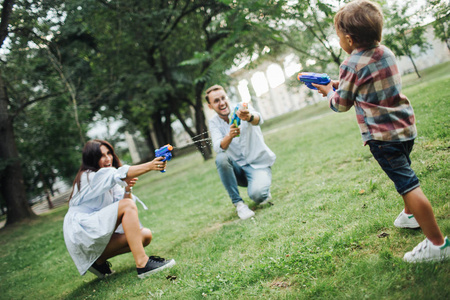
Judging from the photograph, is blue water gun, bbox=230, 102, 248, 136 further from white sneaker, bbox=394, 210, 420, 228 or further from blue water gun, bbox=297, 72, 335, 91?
white sneaker, bbox=394, 210, 420, 228

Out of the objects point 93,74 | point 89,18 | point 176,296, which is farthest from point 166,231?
point 93,74

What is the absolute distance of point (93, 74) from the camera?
15.8m

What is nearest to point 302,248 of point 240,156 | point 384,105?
point 384,105

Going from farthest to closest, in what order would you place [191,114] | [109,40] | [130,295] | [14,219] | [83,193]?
[191,114] → [109,40] → [14,219] → [83,193] → [130,295]

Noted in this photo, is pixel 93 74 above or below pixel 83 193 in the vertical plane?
above

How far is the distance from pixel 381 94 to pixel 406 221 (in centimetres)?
103

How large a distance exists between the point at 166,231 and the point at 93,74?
13.1 m

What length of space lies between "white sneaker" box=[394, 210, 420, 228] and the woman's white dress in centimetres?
244

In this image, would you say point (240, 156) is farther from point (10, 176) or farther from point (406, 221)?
point (10, 176)

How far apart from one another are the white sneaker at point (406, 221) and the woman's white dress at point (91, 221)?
2440 millimetres

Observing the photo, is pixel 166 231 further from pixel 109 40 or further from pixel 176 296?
pixel 109 40

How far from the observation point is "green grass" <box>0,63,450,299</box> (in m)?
2.04

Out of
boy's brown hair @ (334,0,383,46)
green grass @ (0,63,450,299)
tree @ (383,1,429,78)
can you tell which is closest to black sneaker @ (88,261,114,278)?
green grass @ (0,63,450,299)

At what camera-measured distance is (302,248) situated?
2635 mm
